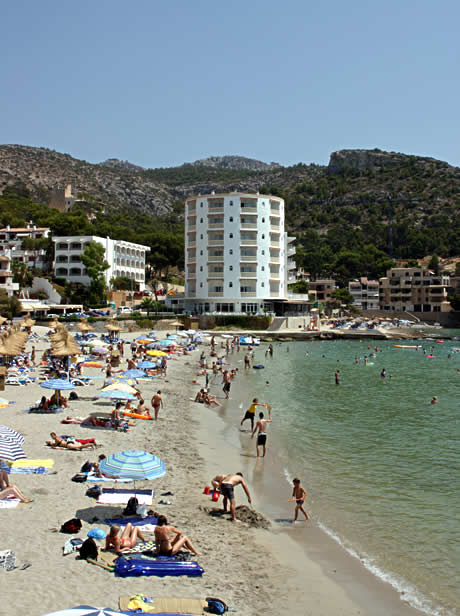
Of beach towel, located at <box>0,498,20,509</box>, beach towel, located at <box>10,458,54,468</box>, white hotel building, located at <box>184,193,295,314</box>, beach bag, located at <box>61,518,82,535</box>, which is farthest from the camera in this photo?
white hotel building, located at <box>184,193,295,314</box>

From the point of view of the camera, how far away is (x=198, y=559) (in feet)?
31.7

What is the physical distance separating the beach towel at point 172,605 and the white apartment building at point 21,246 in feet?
273

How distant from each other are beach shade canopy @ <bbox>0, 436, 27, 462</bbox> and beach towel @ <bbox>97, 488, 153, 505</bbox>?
7.42ft

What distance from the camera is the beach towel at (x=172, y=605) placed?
7.57 meters

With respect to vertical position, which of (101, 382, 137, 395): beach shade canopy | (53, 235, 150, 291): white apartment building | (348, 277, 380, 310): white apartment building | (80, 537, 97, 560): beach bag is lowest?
(80, 537, 97, 560): beach bag

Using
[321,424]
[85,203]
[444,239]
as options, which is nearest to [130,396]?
[321,424]

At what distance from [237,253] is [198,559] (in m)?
72.3

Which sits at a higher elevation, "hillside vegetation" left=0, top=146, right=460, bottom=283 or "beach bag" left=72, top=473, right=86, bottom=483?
"hillside vegetation" left=0, top=146, right=460, bottom=283

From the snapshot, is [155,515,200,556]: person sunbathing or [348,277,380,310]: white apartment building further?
[348,277,380,310]: white apartment building

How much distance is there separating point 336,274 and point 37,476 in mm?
136763

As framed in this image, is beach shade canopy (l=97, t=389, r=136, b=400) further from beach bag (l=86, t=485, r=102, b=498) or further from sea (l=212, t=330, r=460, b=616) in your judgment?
beach bag (l=86, t=485, r=102, b=498)

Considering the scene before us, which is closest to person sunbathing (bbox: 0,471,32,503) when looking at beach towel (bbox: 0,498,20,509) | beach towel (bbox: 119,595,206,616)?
beach towel (bbox: 0,498,20,509)

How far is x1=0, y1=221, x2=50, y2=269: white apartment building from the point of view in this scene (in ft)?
286

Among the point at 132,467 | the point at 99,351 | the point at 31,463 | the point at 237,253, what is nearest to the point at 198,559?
the point at 132,467
